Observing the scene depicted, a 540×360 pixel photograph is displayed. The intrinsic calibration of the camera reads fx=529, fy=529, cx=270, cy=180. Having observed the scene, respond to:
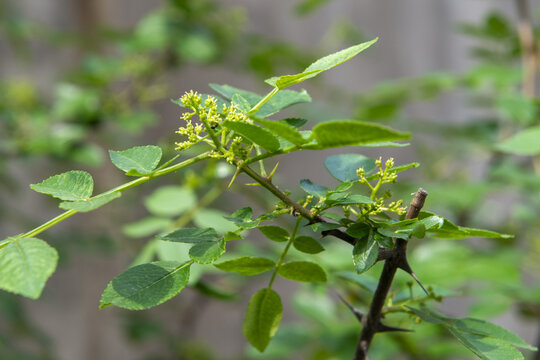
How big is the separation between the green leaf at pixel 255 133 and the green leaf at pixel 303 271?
88 millimetres

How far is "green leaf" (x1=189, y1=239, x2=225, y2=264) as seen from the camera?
290 millimetres

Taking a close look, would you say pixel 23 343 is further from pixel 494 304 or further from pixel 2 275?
pixel 2 275

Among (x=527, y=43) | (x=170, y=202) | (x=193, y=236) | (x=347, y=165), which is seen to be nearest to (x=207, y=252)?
(x=193, y=236)

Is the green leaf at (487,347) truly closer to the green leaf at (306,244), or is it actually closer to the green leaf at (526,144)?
the green leaf at (306,244)

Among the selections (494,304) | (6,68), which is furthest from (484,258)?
(6,68)

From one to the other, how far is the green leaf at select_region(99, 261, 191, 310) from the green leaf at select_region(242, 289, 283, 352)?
63 mm

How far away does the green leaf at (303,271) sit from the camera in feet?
1.11

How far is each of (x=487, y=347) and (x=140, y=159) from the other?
230 mm

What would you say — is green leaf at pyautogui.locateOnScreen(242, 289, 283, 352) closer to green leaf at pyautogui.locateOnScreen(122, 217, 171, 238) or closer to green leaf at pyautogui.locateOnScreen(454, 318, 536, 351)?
green leaf at pyautogui.locateOnScreen(454, 318, 536, 351)

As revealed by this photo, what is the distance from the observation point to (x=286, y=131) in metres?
0.27

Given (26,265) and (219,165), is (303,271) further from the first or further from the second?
(219,165)

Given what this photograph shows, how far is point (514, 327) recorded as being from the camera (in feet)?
5.78

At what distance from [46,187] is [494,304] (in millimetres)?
655

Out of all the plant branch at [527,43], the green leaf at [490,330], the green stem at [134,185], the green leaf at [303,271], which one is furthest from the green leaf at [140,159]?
the plant branch at [527,43]
